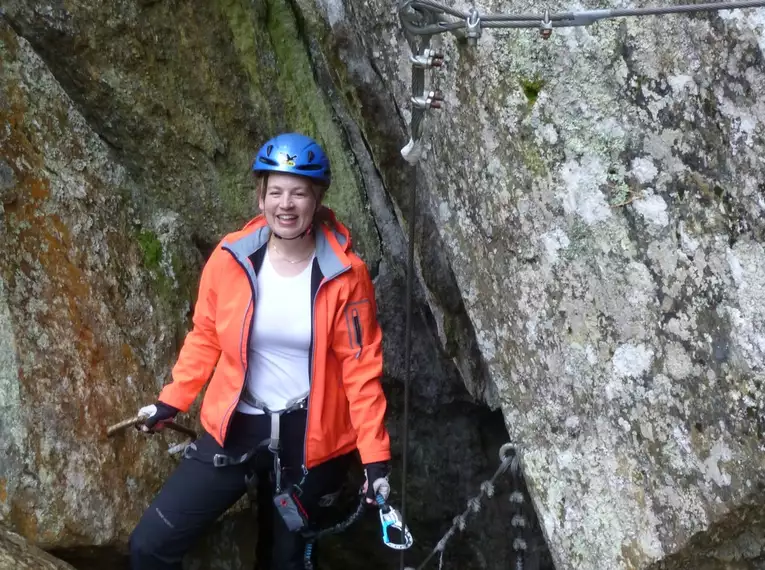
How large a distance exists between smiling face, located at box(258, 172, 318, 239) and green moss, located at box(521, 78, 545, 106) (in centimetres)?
113

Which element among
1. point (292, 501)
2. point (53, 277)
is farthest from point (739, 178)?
point (53, 277)

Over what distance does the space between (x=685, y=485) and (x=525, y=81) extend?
5.90 ft

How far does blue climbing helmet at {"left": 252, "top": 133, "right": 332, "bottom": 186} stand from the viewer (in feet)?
12.1

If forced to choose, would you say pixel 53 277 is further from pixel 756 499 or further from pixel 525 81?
pixel 756 499

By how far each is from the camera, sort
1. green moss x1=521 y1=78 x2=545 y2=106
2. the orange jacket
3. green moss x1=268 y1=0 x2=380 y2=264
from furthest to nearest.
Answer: green moss x1=268 y1=0 x2=380 y2=264 → the orange jacket → green moss x1=521 y1=78 x2=545 y2=106

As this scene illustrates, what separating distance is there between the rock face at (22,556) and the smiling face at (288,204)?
2070 mm

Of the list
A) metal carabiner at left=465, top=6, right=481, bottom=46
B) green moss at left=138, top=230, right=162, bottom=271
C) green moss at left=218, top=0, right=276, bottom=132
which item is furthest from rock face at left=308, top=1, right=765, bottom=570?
green moss at left=138, top=230, right=162, bottom=271

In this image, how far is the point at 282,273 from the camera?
12.6 ft

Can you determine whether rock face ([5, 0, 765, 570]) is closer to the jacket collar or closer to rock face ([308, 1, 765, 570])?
rock face ([308, 1, 765, 570])

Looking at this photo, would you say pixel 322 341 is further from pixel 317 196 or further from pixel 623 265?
pixel 623 265

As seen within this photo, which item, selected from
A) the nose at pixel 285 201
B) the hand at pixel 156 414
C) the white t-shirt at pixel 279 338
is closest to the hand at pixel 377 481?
the white t-shirt at pixel 279 338

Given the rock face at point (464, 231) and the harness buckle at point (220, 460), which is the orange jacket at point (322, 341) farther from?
the rock face at point (464, 231)

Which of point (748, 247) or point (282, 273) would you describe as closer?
point (748, 247)

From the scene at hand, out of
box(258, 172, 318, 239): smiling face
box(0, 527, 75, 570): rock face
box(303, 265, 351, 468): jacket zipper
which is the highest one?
box(258, 172, 318, 239): smiling face
